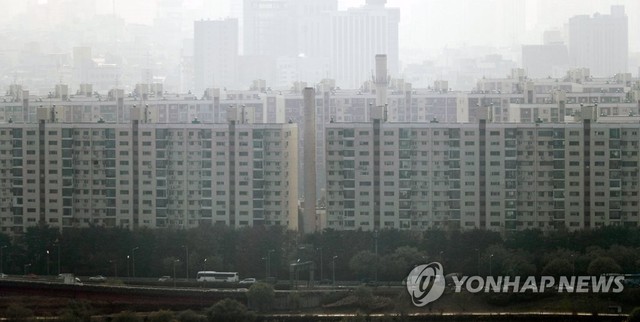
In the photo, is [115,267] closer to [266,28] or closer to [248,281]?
[248,281]

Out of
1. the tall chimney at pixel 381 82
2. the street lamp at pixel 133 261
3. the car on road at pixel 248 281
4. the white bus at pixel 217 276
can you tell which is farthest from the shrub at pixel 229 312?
the tall chimney at pixel 381 82

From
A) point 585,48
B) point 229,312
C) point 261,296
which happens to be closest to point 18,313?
point 229,312

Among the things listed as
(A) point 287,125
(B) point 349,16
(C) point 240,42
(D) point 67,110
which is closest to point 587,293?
(A) point 287,125

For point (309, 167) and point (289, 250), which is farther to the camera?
point (309, 167)

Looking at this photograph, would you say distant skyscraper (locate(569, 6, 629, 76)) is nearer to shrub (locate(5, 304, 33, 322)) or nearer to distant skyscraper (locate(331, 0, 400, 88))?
distant skyscraper (locate(331, 0, 400, 88))

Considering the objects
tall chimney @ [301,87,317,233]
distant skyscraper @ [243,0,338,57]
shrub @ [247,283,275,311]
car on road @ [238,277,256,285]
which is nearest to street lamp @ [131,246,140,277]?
car on road @ [238,277,256,285]
